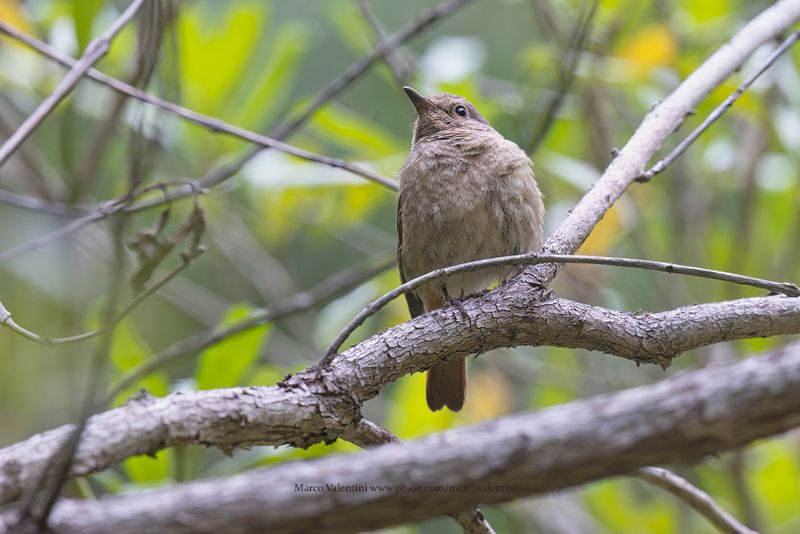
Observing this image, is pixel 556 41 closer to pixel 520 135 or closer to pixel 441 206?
pixel 520 135

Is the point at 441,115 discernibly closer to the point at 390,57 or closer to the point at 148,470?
the point at 390,57

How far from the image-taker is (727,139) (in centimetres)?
496

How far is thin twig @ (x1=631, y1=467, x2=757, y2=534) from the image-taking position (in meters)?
2.63

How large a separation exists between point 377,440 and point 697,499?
3.34 ft

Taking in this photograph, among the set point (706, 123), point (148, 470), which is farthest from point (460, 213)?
point (148, 470)

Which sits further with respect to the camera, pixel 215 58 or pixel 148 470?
pixel 215 58

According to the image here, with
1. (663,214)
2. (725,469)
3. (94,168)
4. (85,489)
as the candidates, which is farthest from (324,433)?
(663,214)

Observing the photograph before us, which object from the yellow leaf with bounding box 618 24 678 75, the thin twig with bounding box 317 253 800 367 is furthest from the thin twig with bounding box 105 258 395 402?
the yellow leaf with bounding box 618 24 678 75

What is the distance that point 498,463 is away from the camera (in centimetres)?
131

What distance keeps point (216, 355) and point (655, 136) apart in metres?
1.78

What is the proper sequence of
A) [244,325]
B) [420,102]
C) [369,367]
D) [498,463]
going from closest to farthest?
[498,463] < [369,367] < [244,325] < [420,102]

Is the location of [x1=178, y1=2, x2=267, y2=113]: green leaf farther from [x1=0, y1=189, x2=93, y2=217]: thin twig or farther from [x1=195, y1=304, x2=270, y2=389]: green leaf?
[x1=195, y1=304, x2=270, y2=389]: green leaf

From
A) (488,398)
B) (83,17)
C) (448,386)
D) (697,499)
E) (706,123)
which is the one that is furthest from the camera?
(488,398)

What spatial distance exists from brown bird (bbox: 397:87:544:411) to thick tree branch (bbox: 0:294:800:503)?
959 millimetres
